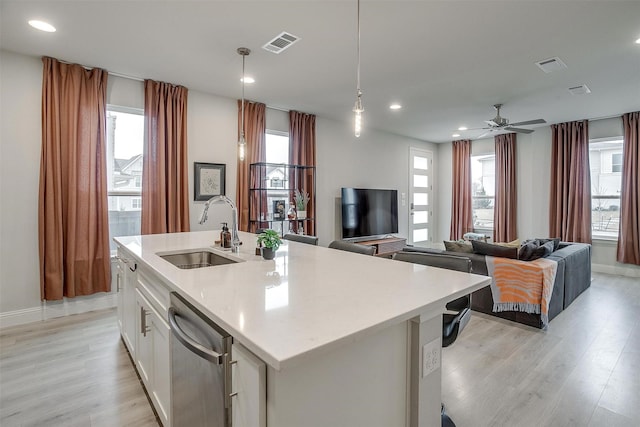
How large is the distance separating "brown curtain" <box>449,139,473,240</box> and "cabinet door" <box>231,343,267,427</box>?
24.7ft

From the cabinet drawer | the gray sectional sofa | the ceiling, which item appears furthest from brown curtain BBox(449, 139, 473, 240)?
the cabinet drawer

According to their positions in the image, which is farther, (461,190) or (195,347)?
(461,190)

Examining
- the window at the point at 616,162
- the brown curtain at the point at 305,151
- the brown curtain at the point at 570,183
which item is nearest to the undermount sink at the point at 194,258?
the brown curtain at the point at 305,151

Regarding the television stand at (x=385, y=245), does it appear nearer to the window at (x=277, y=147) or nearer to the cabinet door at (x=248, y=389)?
the window at (x=277, y=147)

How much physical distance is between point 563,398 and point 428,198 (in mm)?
6402

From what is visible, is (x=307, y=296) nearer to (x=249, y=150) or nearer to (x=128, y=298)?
(x=128, y=298)

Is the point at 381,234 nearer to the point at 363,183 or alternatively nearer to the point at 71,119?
the point at 363,183

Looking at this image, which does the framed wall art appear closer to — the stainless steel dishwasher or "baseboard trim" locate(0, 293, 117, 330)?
"baseboard trim" locate(0, 293, 117, 330)

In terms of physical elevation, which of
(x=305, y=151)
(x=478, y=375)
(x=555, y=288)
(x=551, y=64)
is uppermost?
(x=551, y=64)

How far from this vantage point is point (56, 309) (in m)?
3.47

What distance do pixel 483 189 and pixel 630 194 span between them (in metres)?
2.58

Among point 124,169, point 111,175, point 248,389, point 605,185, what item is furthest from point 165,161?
point 605,185

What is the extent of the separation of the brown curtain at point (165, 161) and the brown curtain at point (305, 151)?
66.6 inches

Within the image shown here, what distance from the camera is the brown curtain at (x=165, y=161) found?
389cm
